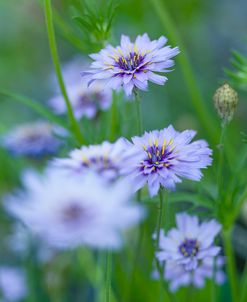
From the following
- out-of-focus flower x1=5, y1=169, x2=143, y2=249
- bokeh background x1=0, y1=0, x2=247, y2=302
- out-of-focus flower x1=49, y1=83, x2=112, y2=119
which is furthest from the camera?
bokeh background x1=0, y1=0, x2=247, y2=302

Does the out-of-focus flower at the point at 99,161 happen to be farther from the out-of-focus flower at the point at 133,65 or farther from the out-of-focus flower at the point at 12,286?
the out-of-focus flower at the point at 12,286

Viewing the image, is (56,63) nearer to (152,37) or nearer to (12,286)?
(12,286)

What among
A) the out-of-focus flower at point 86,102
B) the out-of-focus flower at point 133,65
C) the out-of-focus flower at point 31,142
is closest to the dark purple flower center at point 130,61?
the out-of-focus flower at point 133,65

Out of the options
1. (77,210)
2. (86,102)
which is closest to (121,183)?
(77,210)

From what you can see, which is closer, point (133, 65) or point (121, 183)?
point (121, 183)

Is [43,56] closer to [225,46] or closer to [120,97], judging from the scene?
[225,46]

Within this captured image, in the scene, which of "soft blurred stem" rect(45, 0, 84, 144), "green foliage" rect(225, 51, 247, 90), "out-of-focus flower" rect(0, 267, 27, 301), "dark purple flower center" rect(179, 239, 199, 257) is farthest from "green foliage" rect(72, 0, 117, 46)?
"out-of-focus flower" rect(0, 267, 27, 301)

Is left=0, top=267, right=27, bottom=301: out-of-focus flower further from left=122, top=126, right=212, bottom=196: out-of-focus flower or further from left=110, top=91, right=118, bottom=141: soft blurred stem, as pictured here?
left=122, top=126, right=212, bottom=196: out-of-focus flower
